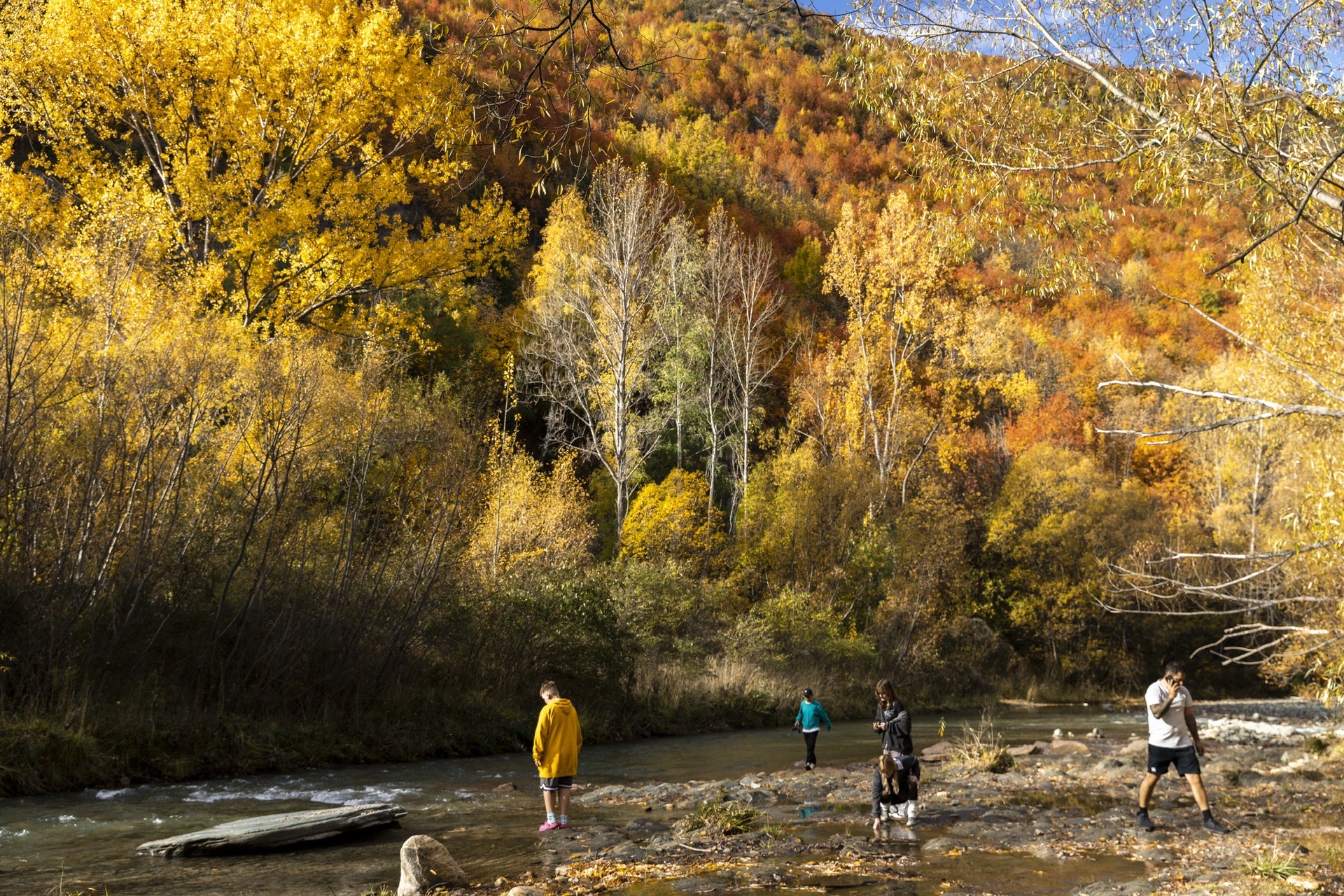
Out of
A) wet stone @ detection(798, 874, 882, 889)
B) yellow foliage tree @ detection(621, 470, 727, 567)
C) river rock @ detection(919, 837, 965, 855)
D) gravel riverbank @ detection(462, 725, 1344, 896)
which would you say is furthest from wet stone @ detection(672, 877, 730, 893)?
yellow foliage tree @ detection(621, 470, 727, 567)

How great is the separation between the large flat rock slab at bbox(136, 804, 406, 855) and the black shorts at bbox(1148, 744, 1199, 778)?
26.4ft

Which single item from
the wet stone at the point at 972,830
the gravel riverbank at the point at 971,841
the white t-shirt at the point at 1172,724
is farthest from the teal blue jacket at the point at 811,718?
the white t-shirt at the point at 1172,724

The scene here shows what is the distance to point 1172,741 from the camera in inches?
397

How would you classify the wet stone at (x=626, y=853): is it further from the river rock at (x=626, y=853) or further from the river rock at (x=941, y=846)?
the river rock at (x=941, y=846)

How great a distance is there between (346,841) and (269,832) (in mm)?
833

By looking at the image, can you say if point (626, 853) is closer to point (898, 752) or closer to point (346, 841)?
point (346, 841)

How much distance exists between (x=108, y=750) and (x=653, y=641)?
13.9 metres

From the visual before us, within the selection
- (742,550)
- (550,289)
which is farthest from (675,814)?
(550,289)

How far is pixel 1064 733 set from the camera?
79.5ft

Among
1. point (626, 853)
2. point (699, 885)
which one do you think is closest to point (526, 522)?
point (626, 853)

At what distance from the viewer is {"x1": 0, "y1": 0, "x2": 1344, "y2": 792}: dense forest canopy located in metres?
9.27

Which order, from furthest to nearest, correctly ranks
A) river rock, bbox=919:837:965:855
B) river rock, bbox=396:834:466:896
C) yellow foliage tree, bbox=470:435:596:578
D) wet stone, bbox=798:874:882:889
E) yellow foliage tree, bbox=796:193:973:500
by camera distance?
yellow foliage tree, bbox=796:193:973:500 < yellow foliage tree, bbox=470:435:596:578 < river rock, bbox=919:837:965:855 < wet stone, bbox=798:874:882:889 < river rock, bbox=396:834:466:896

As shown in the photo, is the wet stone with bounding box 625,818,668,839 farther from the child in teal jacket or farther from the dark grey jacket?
the child in teal jacket

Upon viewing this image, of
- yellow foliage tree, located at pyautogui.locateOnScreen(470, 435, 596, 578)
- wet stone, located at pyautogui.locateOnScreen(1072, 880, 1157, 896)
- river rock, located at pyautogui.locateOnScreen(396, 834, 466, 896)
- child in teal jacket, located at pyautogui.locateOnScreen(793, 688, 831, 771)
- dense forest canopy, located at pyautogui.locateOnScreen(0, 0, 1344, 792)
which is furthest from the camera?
yellow foliage tree, located at pyautogui.locateOnScreen(470, 435, 596, 578)
